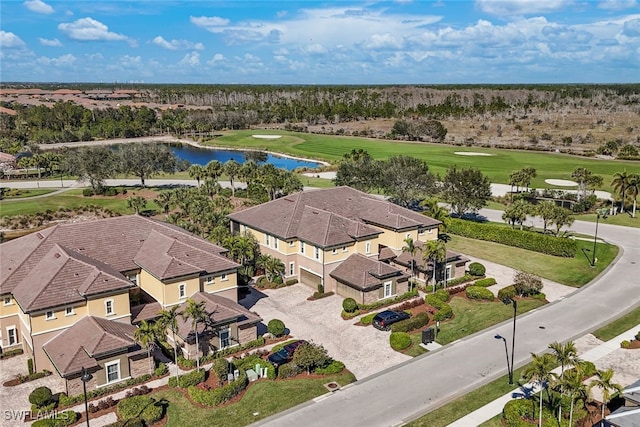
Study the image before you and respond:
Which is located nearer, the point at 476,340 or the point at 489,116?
the point at 476,340

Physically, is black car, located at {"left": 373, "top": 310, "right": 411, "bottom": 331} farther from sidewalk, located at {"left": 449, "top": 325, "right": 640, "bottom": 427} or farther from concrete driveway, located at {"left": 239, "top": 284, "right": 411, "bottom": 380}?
sidewalk, located at {"left": 449, "top": 325, "right": 640, "bottom": 427}

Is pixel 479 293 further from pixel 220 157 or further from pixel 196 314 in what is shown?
pixel 220 157

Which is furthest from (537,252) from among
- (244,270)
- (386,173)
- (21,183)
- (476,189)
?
(21,183)

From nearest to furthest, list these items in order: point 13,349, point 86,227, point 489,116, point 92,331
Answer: point 92,331 → point 13,349 → point 86,227 → point 489,116

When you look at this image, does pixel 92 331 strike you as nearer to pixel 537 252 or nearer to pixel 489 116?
pixel 537 252

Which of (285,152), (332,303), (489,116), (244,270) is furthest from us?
(489,116)

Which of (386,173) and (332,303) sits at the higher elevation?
(386,173)

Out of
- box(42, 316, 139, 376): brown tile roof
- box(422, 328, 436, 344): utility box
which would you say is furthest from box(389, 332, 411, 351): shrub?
box(42, 316, 139, 376): brown tile roof
